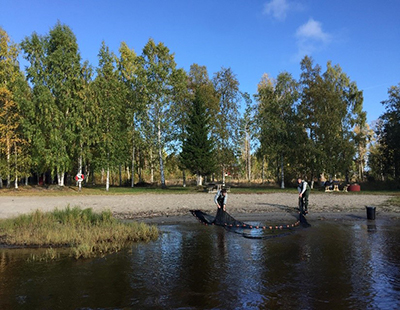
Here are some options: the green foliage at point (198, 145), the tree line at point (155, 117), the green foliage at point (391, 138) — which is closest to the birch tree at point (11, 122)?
the tree line at point (155, 117)

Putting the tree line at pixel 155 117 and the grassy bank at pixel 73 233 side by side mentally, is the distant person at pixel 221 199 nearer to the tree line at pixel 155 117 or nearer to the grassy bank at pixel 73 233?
the grassy bank at pixel 73 233

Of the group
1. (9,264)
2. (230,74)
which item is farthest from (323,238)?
(230,74)

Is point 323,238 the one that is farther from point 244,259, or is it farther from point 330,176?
point 330,176

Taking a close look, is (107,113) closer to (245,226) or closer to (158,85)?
(158,85)

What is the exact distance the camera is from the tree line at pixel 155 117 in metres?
38.5

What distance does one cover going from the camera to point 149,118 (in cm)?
4534

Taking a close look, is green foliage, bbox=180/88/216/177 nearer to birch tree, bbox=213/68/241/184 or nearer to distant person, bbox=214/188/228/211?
birch tree, bbox=213/68/241/184

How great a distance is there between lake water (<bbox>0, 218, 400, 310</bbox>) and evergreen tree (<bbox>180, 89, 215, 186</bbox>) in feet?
102

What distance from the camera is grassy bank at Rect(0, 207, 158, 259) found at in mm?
10492

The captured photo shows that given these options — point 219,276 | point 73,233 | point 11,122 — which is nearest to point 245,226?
point 219,276

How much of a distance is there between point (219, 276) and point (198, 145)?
118 ft

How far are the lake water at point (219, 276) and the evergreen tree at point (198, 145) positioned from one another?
31.0m

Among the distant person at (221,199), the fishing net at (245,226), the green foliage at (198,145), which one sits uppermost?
the green foliage at (198,145)

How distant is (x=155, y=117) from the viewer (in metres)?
45.0
